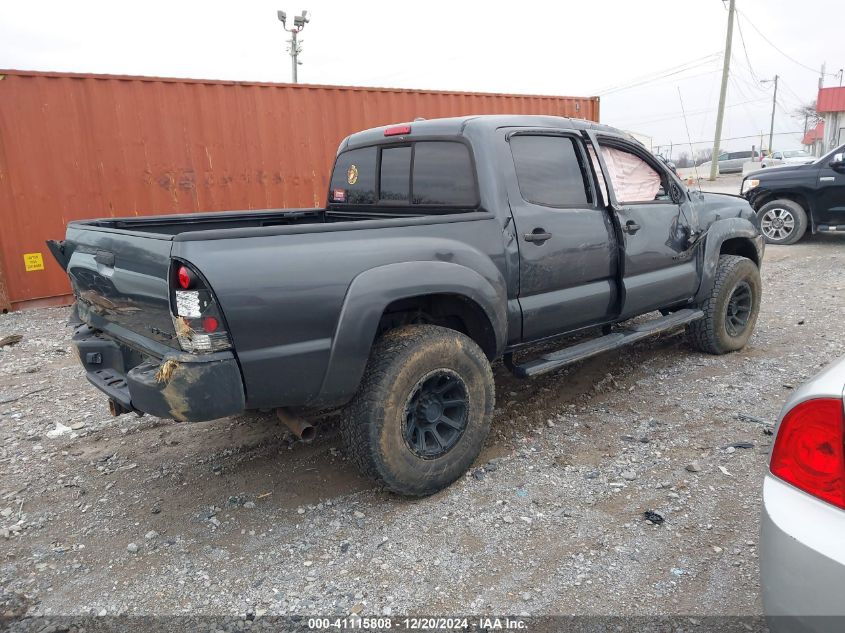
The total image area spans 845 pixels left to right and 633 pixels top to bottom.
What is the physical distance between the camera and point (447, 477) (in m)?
3.05

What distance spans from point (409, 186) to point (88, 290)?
1.84 m

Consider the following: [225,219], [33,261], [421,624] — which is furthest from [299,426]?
[33,261]

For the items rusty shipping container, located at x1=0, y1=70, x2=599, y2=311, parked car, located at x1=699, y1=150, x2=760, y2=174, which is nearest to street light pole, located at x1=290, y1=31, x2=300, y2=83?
rusty shipping container, located at x1=0, y1=70, x2=599, y2=311

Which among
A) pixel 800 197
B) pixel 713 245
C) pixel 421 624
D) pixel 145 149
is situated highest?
pixel 145 149

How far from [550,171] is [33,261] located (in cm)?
632

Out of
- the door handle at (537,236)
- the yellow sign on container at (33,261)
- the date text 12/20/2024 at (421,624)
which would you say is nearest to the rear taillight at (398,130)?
the door handle at (537,236)

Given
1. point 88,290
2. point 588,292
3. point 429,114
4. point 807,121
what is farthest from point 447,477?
point 807,121

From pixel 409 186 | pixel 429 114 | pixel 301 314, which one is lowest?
pixel 301 314

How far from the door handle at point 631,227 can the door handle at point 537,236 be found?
29.1 inches

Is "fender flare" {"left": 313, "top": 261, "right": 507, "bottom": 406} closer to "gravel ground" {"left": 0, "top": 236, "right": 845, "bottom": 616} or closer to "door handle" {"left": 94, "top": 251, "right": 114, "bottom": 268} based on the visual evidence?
"gravel ground" {"left": 0, "top": 236, "right": 845, "bottom": 616}

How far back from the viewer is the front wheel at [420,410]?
2789 millimetres

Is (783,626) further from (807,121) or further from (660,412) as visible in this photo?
(807,121)

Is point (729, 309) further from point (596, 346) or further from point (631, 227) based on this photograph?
point (596, 346)

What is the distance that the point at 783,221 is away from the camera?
10359mm
